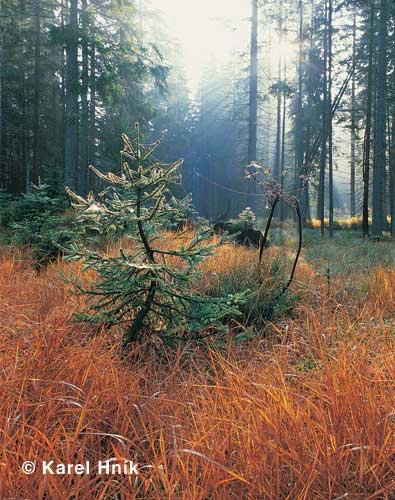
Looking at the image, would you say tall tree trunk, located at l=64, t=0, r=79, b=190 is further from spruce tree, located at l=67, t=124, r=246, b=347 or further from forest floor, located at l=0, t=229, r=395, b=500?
forest floor, located at l=0, t=229, r=395, b=500

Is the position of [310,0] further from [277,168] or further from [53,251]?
[53,251]

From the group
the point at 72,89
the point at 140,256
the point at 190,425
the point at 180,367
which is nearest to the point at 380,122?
the point at 72,89

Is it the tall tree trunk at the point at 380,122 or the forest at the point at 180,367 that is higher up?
the tall tree trunk at the point at 380,122

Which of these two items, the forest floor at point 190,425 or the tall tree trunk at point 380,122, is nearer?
the forest floor at point 190,425

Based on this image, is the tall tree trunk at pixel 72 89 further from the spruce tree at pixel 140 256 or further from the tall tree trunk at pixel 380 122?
the tall tree trunk at pixel 380 122

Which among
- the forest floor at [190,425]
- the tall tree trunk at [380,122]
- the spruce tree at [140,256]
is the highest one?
the tall tree trunk at [380,122]

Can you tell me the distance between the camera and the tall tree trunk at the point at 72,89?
10.9m

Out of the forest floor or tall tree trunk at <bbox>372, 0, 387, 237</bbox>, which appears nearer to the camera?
the forest floor

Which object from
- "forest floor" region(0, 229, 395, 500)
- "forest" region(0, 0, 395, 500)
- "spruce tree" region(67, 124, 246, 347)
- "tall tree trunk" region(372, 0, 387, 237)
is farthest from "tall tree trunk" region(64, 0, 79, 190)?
"tall tree trunk" region(372, 0, 387, 237)

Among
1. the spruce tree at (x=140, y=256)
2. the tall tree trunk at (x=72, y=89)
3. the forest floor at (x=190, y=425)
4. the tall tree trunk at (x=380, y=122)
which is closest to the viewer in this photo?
the forest floor at (x=190, y=425)

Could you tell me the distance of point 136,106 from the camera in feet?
50.4

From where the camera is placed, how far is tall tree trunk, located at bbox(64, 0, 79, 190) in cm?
1085

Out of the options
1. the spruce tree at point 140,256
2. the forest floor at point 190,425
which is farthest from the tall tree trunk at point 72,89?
the forest floor at point 190,425

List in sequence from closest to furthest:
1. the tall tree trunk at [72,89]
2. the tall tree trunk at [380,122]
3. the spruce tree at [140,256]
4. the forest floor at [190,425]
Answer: the forest floor at [190,425], the spruce tree at [140,256], the tall tree trunk at [72,89], the tall tree trunk at [380,122]
